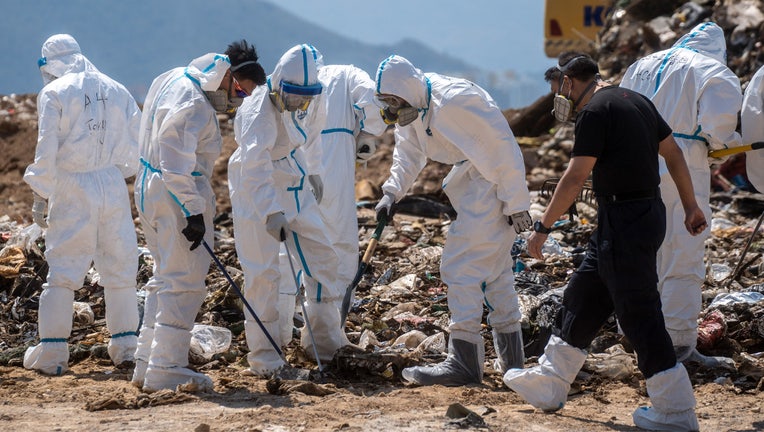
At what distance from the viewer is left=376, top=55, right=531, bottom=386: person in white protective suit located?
232 inches

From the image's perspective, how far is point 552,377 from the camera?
204 inches

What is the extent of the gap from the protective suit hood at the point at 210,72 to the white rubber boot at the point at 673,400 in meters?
2.80

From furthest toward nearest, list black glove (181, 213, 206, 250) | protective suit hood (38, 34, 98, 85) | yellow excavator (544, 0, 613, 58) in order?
yellow excavator (544, 0, 613, 58)
protective suit hood (38, 34, 98, 85)
black glove (181, 213, 206, 250)

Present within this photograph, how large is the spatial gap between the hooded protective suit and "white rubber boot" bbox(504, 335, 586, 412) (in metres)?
2.40

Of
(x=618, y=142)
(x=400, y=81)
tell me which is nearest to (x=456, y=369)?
(x=400, y=81)

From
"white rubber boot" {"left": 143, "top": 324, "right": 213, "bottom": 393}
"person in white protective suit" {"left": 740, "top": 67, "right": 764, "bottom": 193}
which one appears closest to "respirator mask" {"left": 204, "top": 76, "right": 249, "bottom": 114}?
"white rubber boot" {"left": 143, "top": 324, "right": 213, "bottom": 393}

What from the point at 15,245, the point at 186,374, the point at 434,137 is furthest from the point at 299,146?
the point at 15,245

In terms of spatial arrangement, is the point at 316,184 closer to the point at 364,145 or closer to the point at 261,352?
the point at 364,145

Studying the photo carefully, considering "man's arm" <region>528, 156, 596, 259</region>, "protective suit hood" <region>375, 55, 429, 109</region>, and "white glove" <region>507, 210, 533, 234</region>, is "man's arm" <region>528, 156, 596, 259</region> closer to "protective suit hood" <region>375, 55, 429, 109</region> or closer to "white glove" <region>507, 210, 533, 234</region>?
"white glove" <region>507, 210, 533, 234</region>

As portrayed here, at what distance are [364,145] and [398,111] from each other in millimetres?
2293

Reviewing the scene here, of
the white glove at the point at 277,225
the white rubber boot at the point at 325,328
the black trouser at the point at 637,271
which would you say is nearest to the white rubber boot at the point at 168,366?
the white glove at the point at 277,225

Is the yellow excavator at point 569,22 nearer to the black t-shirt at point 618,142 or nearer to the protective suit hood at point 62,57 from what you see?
the protective suit hood at point 62,57

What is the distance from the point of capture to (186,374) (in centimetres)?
591

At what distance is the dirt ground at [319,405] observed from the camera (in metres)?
5.00
